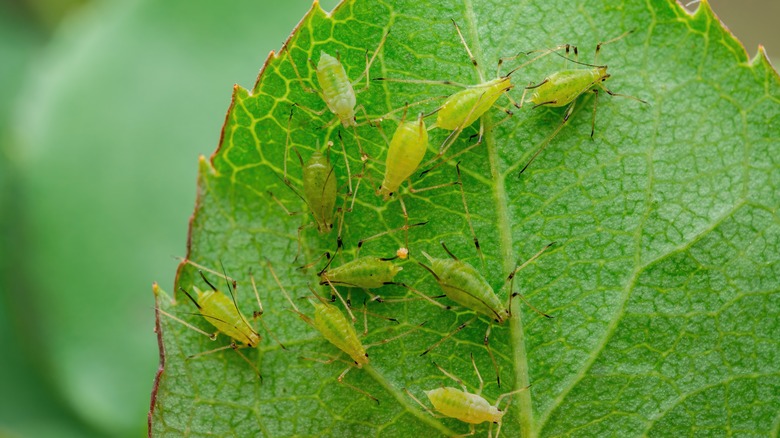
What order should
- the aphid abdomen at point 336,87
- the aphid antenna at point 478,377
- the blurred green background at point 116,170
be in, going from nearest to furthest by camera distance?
1. the aphid abdomen at point 336,87
2. the aphid antenna at point 478,377
3. the blurred green background at point 116,170

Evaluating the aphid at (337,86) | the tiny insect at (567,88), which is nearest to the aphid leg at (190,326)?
the aphid at (337,86)

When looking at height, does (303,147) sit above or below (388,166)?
above

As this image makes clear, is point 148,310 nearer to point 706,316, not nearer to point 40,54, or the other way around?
point 40,54

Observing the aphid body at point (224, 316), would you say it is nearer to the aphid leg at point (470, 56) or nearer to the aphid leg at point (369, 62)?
the aphid leg at point (369, 62)

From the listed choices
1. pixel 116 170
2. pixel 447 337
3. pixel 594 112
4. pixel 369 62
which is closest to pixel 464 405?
pixel 447 337

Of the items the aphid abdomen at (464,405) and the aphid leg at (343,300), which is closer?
the aphid abdomen at (464,405)

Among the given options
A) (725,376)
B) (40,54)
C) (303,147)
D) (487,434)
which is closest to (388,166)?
(303,147)

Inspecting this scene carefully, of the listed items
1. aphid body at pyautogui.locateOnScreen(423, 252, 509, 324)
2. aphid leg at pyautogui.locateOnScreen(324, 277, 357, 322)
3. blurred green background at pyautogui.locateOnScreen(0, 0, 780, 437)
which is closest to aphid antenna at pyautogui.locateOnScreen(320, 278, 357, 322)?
aphid leg at pyautogui.locateOnScreen(324, 277, 357, 322)
